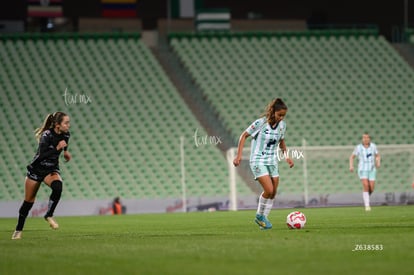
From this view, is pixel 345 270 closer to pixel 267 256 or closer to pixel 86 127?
pixel 267 256

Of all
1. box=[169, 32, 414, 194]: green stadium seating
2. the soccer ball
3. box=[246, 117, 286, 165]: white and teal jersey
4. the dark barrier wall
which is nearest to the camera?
the soccer ball

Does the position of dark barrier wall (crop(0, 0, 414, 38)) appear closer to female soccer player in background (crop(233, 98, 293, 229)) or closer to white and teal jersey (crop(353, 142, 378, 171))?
white and teal jersey (crop(353, 142, 378, 171))

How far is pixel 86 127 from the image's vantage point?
3173cm

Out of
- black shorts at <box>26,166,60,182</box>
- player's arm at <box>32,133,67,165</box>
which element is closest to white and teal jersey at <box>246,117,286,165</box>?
player's arm at <box>32,133,67,165</box>

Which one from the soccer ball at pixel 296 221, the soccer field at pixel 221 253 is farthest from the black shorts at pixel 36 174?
the soccer ball at pixel 296 221

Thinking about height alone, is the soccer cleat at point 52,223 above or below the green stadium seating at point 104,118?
below

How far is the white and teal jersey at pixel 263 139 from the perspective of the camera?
1508 cm

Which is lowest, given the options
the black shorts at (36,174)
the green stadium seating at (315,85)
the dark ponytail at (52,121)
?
the black shorts at (36,174)

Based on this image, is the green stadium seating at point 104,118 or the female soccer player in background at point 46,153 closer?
the female soccer player in background at point 46,153

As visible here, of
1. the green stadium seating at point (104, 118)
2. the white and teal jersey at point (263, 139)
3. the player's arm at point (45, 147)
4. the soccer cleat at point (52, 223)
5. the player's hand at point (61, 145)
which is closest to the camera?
the player's hand at point (61, 145)

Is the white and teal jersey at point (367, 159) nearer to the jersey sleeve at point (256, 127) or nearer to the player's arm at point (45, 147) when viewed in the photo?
the jersey sleeve at point (256, 127)

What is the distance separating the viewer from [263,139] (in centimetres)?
1513

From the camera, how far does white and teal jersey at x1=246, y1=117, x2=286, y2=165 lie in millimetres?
15078

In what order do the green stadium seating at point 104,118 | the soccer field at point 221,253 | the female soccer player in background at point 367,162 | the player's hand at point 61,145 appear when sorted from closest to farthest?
the soccer field at point 221,253
the player's hand at point 61,145
the female soccer player in background at point 367,162
the green stadium seating at point 104,118
